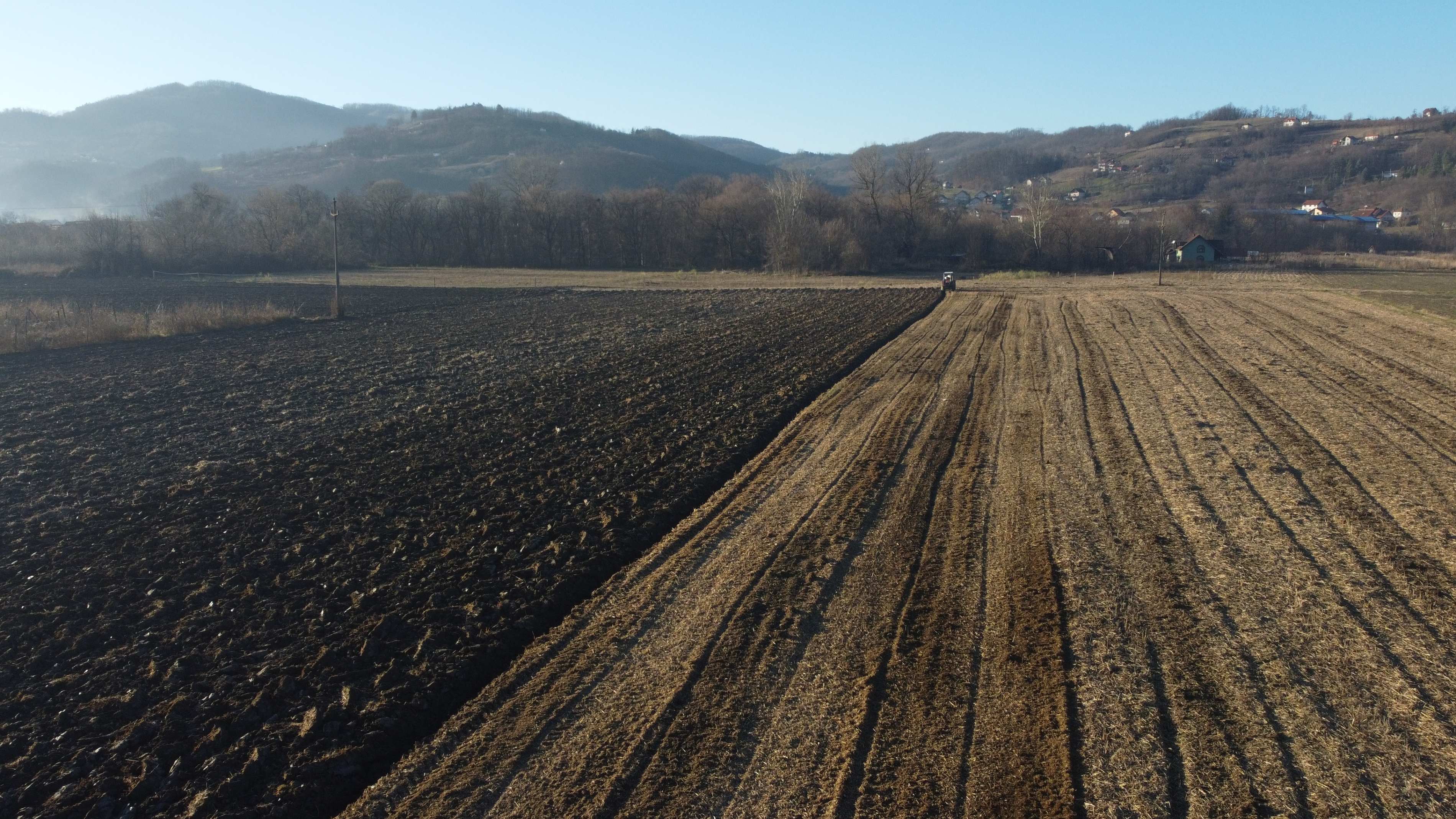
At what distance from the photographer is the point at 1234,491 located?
36.7 ft

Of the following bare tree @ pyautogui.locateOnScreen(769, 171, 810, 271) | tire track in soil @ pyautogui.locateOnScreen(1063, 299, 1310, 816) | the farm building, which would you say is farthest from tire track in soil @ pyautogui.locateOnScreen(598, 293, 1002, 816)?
the farm building

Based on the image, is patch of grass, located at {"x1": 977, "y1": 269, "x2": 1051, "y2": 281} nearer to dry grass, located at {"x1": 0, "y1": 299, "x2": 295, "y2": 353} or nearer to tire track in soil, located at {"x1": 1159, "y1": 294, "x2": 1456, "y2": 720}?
tire track in soil, located at {"x1": 1159, "y1": 294, "x2": 1456, "y2": 720}

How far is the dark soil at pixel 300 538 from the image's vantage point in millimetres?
6031

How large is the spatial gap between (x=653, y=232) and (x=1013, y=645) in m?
79.1

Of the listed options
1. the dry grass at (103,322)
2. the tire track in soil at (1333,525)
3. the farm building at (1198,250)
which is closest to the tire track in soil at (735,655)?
the tire track in soil at (1333,525)

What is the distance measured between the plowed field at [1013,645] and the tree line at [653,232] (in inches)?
2341

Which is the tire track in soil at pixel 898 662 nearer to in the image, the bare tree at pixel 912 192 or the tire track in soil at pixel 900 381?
the tire track in soil at pixel 900 381

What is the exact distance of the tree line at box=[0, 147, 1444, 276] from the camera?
7031 centimetres

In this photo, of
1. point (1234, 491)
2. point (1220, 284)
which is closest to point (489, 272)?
point (1220, 284)

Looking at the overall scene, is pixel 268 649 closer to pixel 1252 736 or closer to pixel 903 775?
pixel 903 775

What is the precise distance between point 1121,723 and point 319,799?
551 centimetres

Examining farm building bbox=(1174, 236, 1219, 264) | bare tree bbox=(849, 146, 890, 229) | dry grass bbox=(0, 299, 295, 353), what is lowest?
dry grass bbox=(0, 299, 295, 353)

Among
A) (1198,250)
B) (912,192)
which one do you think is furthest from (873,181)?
(1198,250)

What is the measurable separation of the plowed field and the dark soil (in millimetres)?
747
